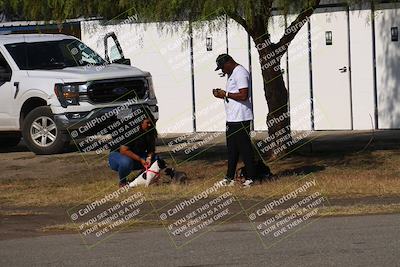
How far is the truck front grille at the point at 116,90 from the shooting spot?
18.7 meters

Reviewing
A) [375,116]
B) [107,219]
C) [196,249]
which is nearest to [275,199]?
[107,219]

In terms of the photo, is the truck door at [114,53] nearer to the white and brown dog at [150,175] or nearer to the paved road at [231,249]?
the white and brown dog at [150,175]

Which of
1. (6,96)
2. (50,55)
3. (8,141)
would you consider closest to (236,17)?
(50,55)

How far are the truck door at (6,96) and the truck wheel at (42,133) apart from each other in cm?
61

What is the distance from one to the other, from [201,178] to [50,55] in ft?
17.3

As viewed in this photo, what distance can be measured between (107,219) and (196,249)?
258 cm

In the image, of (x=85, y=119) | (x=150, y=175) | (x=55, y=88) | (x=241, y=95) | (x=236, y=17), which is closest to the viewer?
(x=241, y=95)

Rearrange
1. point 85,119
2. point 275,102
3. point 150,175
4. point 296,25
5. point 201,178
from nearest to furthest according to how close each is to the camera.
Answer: point 150,175 → point 201,178 → point 296,25 → point 275,102 → point 85,119

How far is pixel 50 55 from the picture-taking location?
19.8 metres

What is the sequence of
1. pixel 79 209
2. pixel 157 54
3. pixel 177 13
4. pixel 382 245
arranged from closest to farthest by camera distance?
pixel 382 245 < pixel 79 209 < pixel 177 13 < pixel 157 54

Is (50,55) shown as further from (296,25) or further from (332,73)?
(332,73)

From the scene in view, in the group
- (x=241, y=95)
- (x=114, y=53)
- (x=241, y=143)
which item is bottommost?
(x=241, y=143)

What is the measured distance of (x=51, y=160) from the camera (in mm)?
18391

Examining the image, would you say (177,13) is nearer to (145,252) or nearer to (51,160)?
(51,160)
